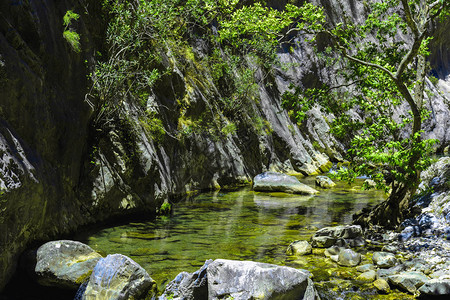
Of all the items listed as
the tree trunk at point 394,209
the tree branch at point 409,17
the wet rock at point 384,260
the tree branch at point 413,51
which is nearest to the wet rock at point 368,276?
the wet rock at point 384,260

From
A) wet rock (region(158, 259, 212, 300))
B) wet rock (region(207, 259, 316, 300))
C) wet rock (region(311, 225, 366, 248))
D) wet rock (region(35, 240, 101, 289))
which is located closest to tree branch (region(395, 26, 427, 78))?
wet rock (region(311, 225, 366, 248))

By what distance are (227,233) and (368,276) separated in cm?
433

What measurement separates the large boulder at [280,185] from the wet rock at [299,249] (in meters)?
9.71

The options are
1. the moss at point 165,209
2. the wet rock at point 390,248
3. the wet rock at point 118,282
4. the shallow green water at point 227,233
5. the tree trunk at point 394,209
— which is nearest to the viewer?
the wet rock at point 118,282

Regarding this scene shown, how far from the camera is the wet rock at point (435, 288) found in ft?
18.4

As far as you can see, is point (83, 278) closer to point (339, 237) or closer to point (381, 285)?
point (381, 285)

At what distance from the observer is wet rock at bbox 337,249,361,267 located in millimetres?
7500

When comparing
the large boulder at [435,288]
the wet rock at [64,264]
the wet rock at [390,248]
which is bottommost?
the wet rock at [390,248]

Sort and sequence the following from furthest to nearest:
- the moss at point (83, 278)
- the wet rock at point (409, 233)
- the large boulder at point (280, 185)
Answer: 1. the large boulder at point (280, 185)
2. the wet rock at point (409, 233)
3. the moss at point (83, 278)

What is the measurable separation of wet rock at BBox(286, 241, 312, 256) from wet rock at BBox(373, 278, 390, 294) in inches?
80.4

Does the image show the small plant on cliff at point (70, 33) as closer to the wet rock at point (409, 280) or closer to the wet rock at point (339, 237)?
the wet rock at point (339, 237)

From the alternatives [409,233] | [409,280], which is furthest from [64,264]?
[409,233]

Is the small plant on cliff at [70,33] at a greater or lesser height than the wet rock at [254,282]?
greater

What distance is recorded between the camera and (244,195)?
1752cm
